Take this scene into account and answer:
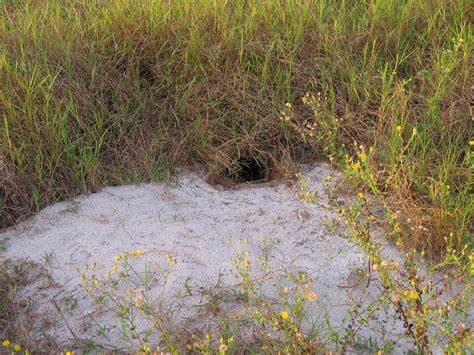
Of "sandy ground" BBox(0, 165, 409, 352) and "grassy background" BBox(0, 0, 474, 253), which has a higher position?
"grassy background" BBox(0, 0, 474, 253)

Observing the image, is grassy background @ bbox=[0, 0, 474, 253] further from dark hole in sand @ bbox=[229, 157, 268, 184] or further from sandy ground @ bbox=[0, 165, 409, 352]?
sandy ground @ bbox=[0, 165, 409, 352]

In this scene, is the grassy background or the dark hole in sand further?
the dark hole in sand

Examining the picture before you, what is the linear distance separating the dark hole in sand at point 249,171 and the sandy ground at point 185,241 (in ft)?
0.50

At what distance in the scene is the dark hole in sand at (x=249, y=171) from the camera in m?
3.50

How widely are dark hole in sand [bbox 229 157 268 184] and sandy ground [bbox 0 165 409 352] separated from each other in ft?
0.50

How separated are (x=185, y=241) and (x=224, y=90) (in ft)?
3.33

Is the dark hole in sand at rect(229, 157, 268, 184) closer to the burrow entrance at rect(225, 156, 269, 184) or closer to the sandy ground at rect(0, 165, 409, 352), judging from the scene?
the burrow entrance at rect(225, 156, 269, 184)

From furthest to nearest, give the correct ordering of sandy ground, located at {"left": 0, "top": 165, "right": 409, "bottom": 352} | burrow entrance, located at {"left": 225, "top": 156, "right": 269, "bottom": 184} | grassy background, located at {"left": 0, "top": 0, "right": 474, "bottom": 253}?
1. burrow entrance, located at {"left": 225, "top": 156, "right": 269, "bottom": 184}
2. grassy background, located at {"left": 0, "top": 0, "right": 474, "bottom": 253}
3. sandy ground, located at {"left": 0, "top": 165, "right": 409, "bottom": 352}

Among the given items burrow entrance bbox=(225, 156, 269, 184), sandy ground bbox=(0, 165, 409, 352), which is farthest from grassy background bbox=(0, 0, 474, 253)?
sandy ground bbox=(0, 165, 409, 352)

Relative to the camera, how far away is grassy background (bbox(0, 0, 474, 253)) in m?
3.19

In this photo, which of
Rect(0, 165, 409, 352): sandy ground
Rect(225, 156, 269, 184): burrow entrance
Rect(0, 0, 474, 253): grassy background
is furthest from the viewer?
Rect(225, 156, 269, 184): burrow entrance

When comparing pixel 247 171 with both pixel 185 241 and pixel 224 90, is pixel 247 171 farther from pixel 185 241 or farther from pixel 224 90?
pixel 185 241

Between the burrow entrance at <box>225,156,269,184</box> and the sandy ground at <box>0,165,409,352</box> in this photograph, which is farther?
the burrow entrance at <box>225,156,269,184</box>

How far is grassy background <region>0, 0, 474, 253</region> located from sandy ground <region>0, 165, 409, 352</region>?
5.7 inches
